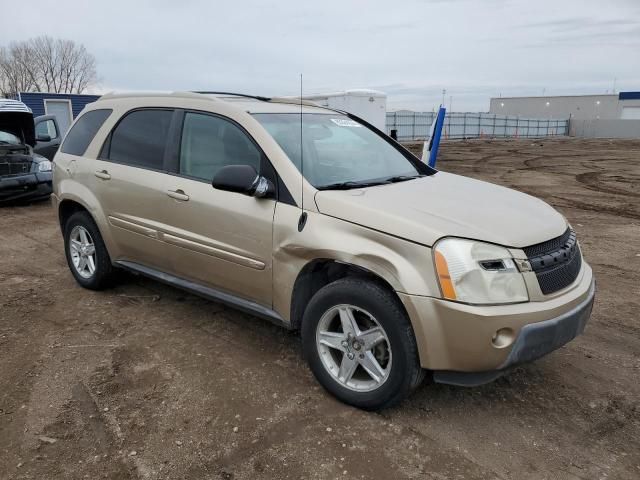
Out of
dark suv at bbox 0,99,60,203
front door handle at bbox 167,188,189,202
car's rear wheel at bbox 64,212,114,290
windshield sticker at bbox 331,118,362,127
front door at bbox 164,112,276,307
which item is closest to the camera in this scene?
front door at bbox 164,112,276,307

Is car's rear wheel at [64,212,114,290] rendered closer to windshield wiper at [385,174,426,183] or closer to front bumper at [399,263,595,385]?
windshield wiper at [385,174,426,183]

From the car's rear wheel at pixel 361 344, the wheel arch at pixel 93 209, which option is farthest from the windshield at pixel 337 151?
the wheel arch at pixel 93 209

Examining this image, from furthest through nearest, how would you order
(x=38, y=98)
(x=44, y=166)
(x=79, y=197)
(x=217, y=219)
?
(x=38, y=98) → (x=44, y=166) → (x=79, y=197) → (x=217, y=219)

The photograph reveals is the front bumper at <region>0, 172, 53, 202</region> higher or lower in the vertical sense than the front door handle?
lower

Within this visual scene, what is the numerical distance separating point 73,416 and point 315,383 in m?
1.45

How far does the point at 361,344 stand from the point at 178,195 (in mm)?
1773

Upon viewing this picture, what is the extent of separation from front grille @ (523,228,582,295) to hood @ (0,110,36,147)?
9.86 metres

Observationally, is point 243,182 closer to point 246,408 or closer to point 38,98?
point 246,408

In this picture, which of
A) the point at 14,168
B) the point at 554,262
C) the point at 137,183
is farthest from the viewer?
the point at 14,168

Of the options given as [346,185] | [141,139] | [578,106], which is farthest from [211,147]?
[578,106]

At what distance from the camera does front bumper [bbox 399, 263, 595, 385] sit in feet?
8.70

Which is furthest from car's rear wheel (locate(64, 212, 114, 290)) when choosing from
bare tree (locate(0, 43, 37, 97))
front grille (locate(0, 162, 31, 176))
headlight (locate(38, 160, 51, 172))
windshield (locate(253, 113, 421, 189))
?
bare tree (locate(0, 43, 37, 97))

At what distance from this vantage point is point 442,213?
3.00 m

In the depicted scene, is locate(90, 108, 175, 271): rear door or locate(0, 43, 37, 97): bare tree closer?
locate(90, 108, 175, 271): rear door
